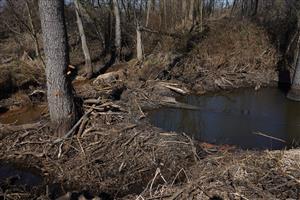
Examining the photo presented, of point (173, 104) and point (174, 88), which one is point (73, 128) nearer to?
point (173, 104)

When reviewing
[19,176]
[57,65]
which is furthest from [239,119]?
[19,176]

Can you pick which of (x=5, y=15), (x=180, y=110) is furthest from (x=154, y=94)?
(x=5, y=15)

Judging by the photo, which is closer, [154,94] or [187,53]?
[154,94]

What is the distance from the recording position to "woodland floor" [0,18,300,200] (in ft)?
17.7

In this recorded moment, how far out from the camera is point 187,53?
15508 millimetres

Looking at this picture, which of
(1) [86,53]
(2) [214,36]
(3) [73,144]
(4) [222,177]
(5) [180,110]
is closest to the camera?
(4) [222,177]

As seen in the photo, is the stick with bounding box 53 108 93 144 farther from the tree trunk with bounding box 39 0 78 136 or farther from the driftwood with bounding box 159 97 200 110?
the driftwood with bounding box 159 97 200 110

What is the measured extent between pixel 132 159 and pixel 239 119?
163 inches

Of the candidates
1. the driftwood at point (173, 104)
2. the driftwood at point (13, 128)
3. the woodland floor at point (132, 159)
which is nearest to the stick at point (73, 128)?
the woodland floor at point (132, 159)

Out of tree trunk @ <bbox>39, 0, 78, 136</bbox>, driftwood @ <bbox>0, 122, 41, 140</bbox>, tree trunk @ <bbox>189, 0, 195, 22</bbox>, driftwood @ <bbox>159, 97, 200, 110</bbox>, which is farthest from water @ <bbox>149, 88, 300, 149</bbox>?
tree trunk @ <bbox>189, 0, 195, 22</bbox>

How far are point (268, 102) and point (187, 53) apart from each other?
4684 millimetres

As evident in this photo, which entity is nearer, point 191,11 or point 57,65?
point 57,65

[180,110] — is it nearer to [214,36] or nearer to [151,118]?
[151,118]

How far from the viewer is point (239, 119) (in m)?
10.2
